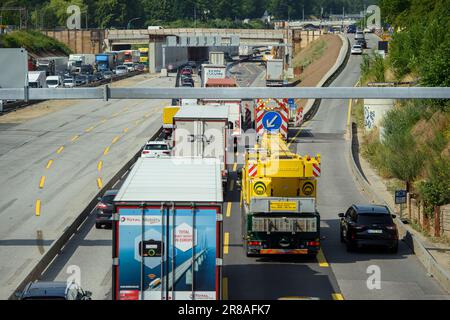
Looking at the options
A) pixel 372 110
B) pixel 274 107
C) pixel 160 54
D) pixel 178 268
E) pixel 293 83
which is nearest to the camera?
pixel 178 268

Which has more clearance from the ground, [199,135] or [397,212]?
[199,135]

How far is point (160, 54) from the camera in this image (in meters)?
148

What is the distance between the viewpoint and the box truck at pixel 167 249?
63.3 ft

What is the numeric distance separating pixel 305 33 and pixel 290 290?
137403 mm

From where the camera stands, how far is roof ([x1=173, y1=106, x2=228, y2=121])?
3644cm

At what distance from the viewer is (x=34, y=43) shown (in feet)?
500

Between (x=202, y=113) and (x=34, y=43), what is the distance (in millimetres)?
119966

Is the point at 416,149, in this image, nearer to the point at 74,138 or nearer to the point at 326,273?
the point at 326,273

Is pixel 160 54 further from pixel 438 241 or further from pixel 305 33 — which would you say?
pixel 438 241

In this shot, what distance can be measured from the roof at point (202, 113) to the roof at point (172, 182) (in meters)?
11.0

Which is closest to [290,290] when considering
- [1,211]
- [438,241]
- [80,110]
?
[438,241]

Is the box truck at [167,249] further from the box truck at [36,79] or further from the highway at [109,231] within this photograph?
the box truck at [36,79]

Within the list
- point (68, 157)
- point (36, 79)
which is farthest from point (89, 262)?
point (36, 79)
